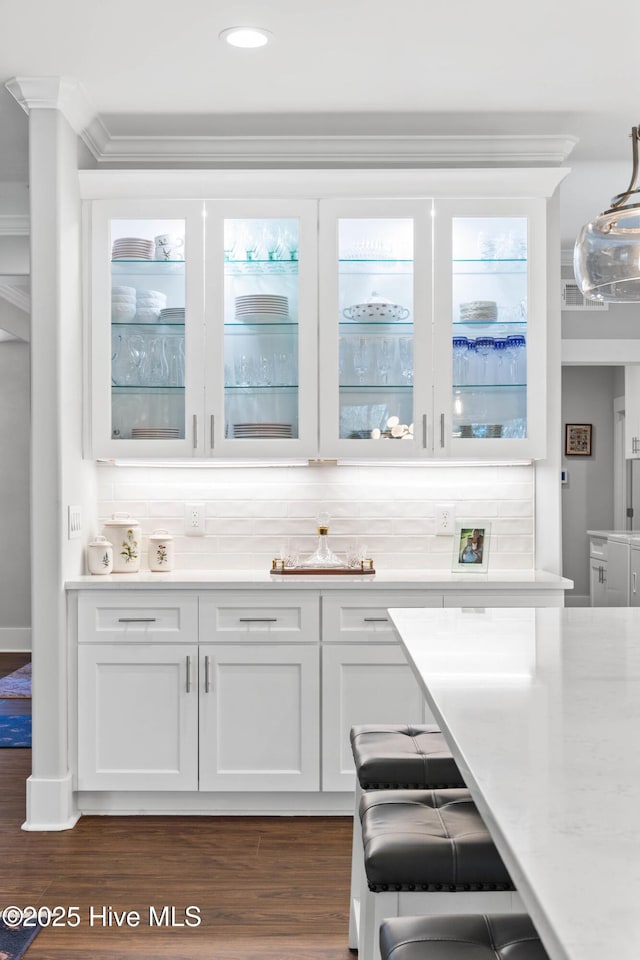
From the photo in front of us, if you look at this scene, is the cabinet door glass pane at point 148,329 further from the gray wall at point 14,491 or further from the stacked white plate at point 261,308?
the gray wall at point 14,491

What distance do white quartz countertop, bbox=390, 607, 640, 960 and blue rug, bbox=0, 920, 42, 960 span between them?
1.39m

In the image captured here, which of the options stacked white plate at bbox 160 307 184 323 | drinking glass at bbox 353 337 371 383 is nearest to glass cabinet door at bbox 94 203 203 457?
stacked white plate at bbox 160 307 184 323

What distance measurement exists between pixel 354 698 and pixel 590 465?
704 centimetres

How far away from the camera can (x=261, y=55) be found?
303cm

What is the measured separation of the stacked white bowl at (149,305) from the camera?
3.65 m

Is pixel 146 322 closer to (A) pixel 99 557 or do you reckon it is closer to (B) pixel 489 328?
(A) pixel 99 557

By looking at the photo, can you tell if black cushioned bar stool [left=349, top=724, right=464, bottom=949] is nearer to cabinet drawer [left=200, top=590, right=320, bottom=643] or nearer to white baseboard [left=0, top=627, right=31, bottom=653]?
cabinet drawer [left=200, top=590, right=320, bottom=643]

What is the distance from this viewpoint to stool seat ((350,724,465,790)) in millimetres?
2002

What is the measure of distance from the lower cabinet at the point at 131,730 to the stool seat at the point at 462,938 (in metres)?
2.11

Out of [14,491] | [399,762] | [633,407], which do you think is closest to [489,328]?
[399,762]

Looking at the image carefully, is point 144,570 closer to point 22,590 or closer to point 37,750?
point 37,750

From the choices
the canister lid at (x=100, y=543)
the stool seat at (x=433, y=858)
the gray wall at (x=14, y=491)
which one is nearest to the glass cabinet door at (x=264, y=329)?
the canister lid at (x=100, y=543)

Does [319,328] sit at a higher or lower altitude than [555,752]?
higher

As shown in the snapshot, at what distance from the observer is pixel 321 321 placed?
3623 millimetres
